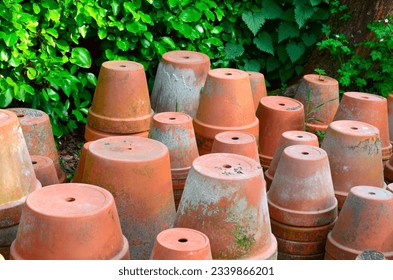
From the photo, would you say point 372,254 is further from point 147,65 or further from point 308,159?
point 147,65

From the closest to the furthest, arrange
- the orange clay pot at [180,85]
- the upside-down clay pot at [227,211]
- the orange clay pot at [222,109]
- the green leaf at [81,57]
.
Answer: the upside-down clay pot at [227,211], the orange clay pot at [222,109], the orange clay pot at [180,85], the green leaf at [81,57]

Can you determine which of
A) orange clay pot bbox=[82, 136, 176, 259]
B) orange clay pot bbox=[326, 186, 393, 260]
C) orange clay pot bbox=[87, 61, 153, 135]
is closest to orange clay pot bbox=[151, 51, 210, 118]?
orange clay pot bbox=[87, 61, 153, 135]

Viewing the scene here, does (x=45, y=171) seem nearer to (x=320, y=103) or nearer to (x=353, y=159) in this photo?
(x=353, y=159)

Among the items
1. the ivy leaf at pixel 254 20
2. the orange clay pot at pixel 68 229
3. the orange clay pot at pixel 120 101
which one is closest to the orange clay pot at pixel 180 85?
the orange clay pot at pixel 120 101

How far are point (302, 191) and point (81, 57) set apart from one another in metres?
2.08

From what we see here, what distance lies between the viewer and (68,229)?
3.02 metres

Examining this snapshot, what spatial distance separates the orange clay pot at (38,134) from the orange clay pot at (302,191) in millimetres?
1398

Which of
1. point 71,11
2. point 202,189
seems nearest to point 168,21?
point 71,11

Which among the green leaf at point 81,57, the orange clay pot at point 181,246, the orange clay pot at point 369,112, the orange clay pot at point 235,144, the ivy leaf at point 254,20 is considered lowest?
→ the orange clay pot at point 181,246

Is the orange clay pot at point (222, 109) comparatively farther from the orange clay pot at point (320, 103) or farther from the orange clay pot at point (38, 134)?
the orange clay pot at point (38, 134)

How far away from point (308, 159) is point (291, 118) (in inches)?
36.3

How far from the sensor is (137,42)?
554 cm

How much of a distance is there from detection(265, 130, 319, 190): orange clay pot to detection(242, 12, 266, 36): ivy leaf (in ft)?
5.07

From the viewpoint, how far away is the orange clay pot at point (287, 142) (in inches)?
170
